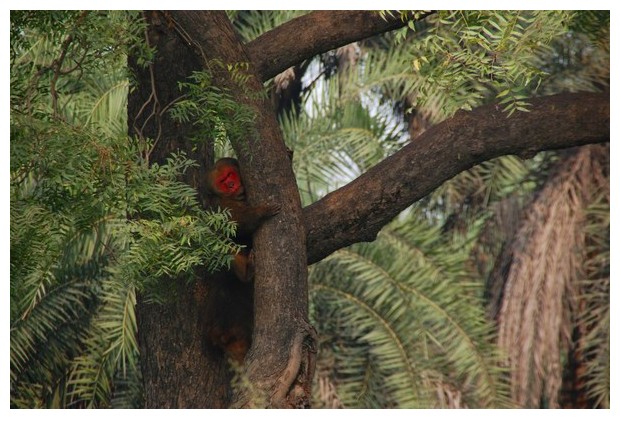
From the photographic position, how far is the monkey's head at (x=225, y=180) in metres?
5.02

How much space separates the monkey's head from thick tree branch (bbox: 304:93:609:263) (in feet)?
1.27

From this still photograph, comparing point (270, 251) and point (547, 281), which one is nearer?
point (270, 251)

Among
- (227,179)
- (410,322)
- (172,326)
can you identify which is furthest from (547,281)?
(172,326)

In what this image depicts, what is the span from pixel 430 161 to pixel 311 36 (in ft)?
3.06

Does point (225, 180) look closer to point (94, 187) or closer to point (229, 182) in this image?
point (229, 182)

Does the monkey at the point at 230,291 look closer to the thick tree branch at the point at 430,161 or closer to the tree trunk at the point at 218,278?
the tree trunk at the point at 218,278

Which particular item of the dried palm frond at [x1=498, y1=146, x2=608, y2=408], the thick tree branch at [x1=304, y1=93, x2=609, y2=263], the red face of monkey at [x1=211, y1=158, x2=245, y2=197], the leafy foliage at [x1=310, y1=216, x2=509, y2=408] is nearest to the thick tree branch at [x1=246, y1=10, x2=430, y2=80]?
the red face of monkey at [x1=211, y1=158, x2=245, y2=197]

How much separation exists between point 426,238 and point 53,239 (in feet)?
17.8

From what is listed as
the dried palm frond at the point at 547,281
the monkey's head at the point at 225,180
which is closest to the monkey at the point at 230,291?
the monkey's head at the point at 225,180

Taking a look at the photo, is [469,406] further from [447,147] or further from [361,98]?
[447,147]

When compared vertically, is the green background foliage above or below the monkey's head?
above

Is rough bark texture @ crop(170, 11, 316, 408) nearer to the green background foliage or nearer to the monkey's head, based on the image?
the monkey's head

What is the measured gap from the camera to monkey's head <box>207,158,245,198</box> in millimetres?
5023

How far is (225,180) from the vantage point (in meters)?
5.05
